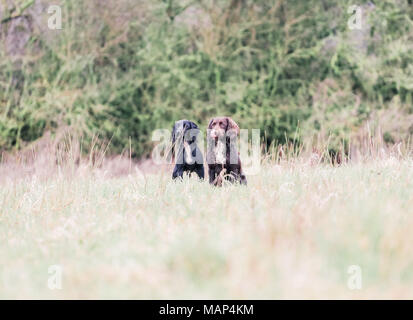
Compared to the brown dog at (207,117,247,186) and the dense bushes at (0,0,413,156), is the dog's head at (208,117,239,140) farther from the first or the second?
the dense bushes at (0,0,413,156)

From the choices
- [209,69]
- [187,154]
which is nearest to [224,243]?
[187,154]

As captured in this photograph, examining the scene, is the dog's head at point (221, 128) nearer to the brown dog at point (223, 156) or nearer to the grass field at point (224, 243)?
the brown dog at point (223, 156)

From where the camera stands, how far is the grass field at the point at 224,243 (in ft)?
10.2

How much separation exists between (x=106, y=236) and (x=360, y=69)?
11.1 meters

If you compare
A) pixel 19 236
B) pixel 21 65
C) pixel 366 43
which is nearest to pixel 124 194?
pixel 19 236

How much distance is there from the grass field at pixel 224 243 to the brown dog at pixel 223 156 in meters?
0.70

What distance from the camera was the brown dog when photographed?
6465 mm

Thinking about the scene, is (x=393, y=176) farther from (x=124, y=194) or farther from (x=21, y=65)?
(x=21, y=65)

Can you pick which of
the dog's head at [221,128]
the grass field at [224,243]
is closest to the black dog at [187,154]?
the dog's head at [221,128]

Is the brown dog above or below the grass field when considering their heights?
above

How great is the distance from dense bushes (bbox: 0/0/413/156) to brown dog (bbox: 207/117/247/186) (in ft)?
24.6

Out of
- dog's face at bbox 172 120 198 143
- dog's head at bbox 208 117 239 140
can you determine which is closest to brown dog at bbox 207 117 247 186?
dog's head at bbox 208 117 239 140

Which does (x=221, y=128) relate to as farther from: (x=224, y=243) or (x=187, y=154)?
(x=224, y=243)

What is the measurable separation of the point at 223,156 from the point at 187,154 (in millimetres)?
804
